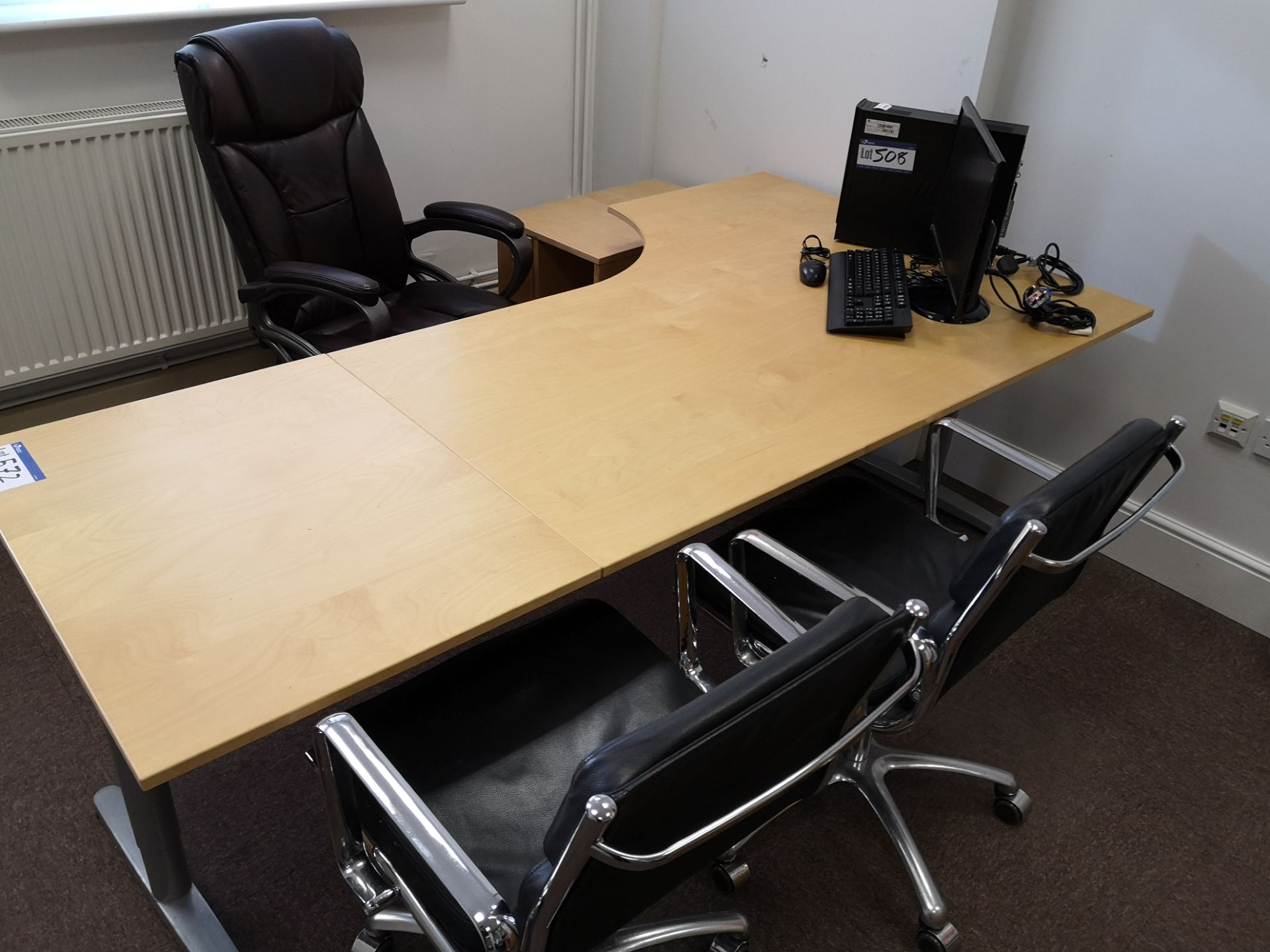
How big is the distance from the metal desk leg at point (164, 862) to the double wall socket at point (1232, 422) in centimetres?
245

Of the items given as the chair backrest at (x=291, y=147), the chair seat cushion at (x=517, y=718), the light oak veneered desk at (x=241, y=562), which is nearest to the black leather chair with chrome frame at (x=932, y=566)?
the chair seat cushion at (x=517, y=718)

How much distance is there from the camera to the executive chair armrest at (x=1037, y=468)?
1.53m

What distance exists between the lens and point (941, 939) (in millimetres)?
1736

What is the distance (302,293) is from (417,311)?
1.15ft

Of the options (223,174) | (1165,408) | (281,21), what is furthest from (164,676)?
(1165,408)

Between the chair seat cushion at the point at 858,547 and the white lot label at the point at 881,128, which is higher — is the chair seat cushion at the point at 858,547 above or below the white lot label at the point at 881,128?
below

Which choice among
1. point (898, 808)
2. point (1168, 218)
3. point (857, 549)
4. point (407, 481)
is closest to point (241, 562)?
point (407, 481)

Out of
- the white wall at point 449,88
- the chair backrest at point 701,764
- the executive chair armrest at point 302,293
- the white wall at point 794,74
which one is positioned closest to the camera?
the chair backrest at point 701,764

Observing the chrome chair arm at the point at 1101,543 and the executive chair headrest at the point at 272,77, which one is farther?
the executive chair headrest at the point at 272,77

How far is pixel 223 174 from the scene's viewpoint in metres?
2.39

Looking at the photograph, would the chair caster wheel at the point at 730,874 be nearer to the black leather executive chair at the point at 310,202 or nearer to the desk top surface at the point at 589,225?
the black leather executive chair at the point at 310,202

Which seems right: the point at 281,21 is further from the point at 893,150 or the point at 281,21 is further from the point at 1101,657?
the point at 1101,657

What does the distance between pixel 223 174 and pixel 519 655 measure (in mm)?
1473

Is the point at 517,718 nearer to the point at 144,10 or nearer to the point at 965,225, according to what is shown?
the point at 965,225
